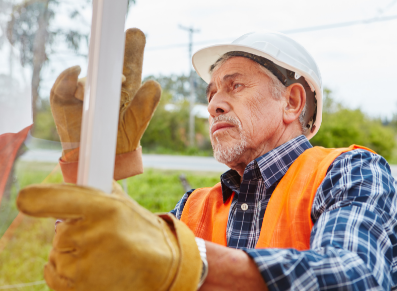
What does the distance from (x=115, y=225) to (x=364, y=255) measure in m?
0.62

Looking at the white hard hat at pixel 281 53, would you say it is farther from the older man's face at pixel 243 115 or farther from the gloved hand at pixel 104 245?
the gloved hand at pixel 104 245

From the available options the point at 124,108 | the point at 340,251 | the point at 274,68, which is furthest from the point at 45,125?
the point at 274,68

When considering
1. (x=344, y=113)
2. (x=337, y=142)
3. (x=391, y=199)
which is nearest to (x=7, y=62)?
(x=391, y=199)

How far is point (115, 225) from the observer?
25.7 inches

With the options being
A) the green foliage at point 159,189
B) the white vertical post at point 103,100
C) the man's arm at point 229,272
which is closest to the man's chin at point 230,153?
the man's arm at point 229,272

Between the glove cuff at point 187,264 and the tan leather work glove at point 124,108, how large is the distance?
1.00 feet

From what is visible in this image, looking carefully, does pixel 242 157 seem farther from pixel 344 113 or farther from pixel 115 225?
pixel 344 113

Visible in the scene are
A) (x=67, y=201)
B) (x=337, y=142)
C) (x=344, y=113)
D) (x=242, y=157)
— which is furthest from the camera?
(x=344, y=113)

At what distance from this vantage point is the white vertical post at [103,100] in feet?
2.35

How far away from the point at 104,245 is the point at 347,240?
0.62 meters

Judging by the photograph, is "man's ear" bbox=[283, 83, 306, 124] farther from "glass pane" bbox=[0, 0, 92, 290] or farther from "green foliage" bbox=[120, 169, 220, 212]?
"green foliage" bbox=[120, 169, 220, 212]

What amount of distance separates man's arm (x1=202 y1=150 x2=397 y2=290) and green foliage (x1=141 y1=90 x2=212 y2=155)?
47.1ft

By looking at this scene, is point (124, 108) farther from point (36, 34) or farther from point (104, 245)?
point (104, 245)

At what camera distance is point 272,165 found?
1.49m
